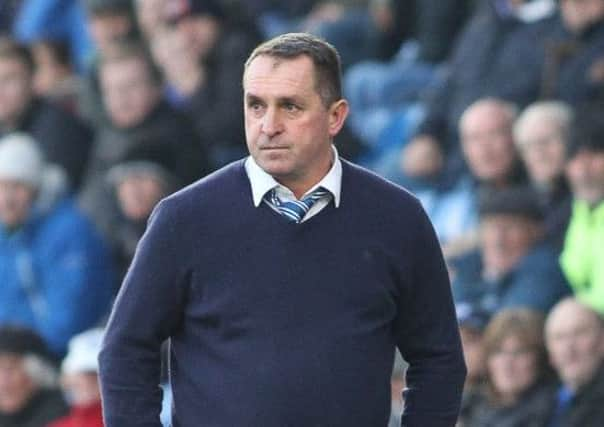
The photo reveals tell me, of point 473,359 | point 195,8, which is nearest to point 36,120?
point 195,8

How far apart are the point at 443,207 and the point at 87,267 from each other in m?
1.80

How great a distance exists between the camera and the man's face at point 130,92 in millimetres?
10625

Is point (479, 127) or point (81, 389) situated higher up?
point (479, 127)

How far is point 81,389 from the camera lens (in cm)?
900

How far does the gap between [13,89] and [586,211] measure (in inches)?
149

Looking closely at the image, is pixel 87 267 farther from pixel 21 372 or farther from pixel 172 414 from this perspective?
pixel 172 414

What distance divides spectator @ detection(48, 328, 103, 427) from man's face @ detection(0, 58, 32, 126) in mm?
2347

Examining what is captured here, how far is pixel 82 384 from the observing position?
29.5ft

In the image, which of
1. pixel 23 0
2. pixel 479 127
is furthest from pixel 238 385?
pixel 23 0

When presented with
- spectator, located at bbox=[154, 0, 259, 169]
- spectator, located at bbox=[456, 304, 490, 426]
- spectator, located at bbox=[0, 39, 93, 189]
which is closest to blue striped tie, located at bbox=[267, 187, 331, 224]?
spectator, located at bbox=[456, 304, 490, 426]

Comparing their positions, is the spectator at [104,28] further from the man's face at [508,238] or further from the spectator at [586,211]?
the spectator at [586,211]

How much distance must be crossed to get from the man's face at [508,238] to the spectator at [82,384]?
1.77m

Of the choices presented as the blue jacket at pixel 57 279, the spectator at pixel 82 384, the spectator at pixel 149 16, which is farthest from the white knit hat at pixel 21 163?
the spectator at pixel 149 16

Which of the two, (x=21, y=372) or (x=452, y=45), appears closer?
(x=21, y=372)
